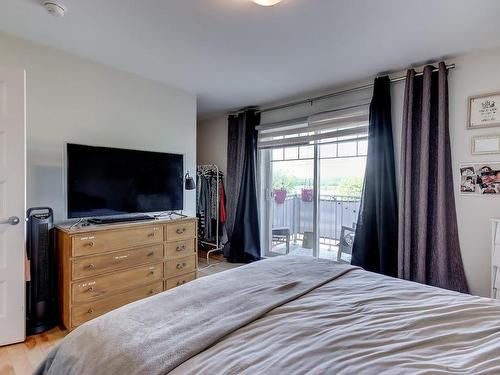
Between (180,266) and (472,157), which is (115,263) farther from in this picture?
(472,157)

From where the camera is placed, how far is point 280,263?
5.77 feet

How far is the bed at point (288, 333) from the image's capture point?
0.81m

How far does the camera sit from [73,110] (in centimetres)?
254

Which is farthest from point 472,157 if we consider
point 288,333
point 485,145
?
point 288,333

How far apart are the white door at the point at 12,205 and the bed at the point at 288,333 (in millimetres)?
1314

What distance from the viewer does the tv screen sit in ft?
7.61

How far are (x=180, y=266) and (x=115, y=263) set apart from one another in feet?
2.21

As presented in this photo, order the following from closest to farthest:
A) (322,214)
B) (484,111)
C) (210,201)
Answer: (484,111) < (322,214) < (210,201)

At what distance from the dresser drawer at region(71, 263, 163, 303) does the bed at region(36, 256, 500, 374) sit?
1.23 meters

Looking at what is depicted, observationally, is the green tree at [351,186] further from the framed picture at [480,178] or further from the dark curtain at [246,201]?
the dark curtain at [246,201]

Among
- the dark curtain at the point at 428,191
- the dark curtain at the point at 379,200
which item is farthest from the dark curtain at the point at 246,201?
the dark curtain at the point at 428,191

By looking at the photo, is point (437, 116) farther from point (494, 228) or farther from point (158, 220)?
point (158, 220)

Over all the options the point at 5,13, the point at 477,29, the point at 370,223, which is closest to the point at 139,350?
the point at 5,13

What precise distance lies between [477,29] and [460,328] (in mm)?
2158
